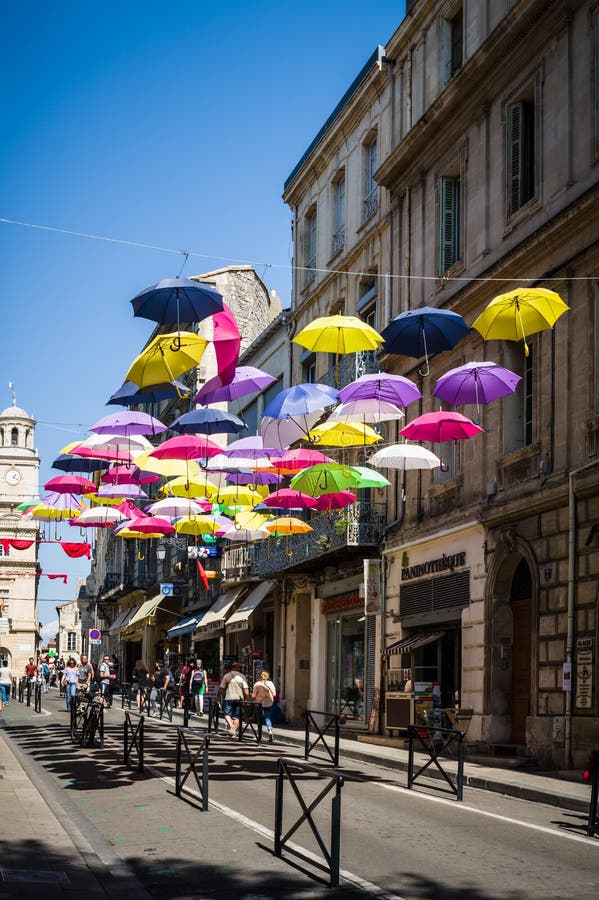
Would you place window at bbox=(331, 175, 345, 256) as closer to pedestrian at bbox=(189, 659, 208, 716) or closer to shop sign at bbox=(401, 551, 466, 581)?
shop sign at bbox=(401, 551, 466, 581)

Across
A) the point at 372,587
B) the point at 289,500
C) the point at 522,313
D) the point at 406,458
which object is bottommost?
the point at 372,587

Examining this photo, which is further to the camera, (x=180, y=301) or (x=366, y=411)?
(x=366, y=411)

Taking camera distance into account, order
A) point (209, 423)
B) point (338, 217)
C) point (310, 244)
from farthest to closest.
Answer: point (310, 244), point (338, 217), point (209, 423)

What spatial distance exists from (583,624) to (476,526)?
160 inches

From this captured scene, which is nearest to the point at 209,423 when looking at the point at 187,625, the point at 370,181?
the point at 370,181

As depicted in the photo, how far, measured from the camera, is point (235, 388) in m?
18.9

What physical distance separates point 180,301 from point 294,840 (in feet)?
24.4

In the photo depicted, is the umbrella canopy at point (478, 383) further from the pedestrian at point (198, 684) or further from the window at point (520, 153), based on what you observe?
the pedestrian at point (198, 684)

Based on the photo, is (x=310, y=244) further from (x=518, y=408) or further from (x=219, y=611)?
(x=518, y=408)

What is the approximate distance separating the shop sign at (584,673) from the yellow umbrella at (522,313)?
5.18 m

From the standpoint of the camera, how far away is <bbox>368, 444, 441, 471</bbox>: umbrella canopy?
19.6 m

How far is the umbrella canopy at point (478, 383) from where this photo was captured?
1712cm

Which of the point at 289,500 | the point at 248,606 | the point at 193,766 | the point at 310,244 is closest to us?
the point at 193,766

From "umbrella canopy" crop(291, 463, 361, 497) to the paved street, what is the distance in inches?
206
